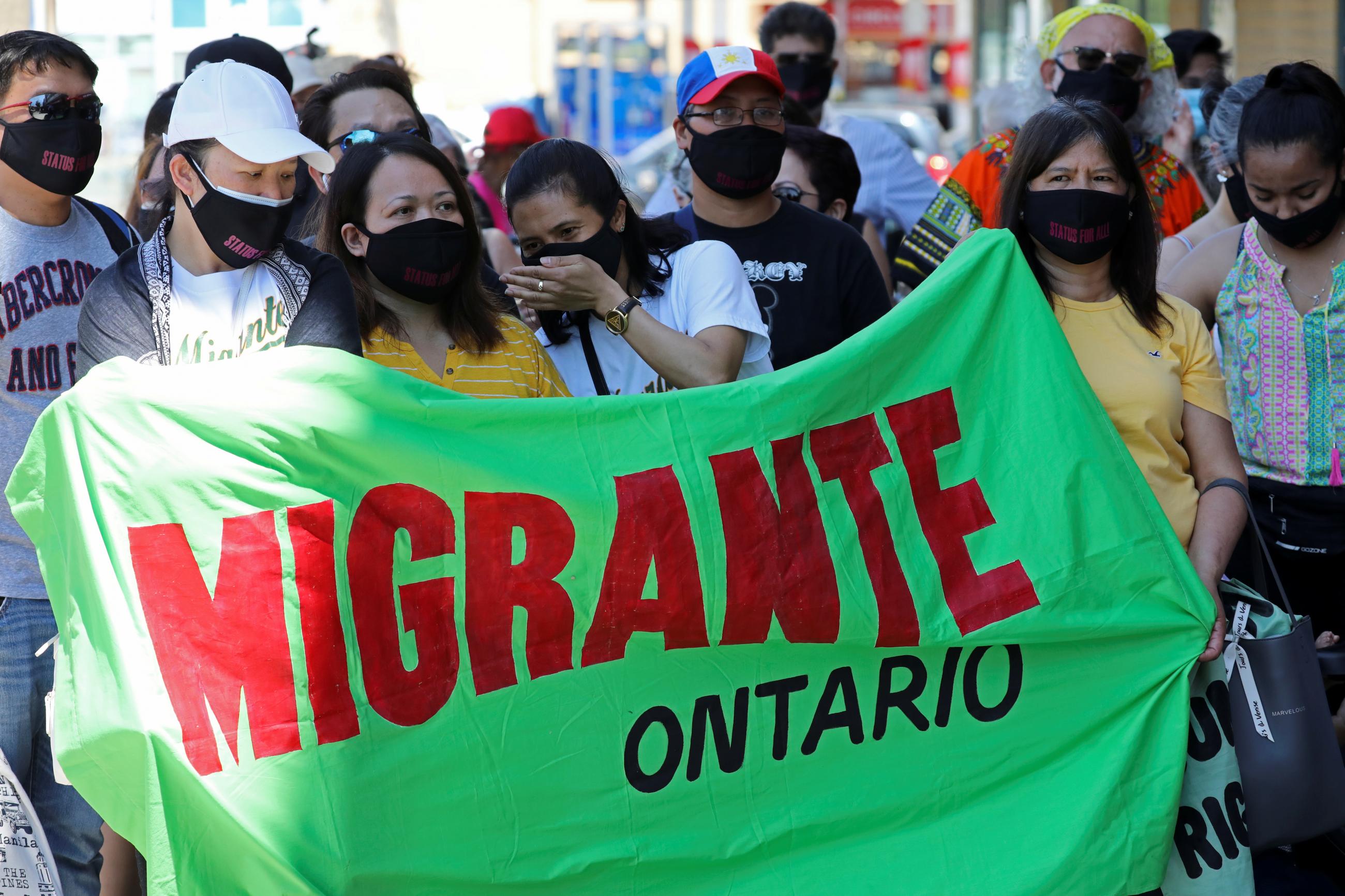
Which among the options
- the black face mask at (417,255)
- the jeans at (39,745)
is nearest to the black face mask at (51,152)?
the black face mask at (417,255)

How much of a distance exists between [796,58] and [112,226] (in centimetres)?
320

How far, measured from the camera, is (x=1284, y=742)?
10.3ft

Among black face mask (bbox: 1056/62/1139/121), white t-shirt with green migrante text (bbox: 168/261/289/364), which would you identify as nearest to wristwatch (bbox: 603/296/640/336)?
white t-shirt with green migrante text (bbox: 168/261/289/364)

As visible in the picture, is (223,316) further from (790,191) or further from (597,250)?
(790,191)

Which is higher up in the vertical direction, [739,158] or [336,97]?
[336,97]

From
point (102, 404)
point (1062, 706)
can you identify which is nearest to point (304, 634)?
point (102, 404)

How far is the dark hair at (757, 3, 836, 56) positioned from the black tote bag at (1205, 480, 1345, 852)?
3585 millimetres

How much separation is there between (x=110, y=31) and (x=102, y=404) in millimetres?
6117

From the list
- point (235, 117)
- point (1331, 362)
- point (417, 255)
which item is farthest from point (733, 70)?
point (1331, 362)

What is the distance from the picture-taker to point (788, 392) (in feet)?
10.1

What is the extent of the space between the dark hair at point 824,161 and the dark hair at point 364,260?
201 cm

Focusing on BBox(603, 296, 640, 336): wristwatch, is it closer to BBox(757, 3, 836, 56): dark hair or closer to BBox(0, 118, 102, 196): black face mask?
BBox(0, 118, 102, 196): black face mask

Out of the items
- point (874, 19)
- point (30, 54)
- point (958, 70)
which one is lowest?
point (30, 54)

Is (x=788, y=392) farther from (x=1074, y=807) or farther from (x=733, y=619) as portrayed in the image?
(x=1074, y=807)
